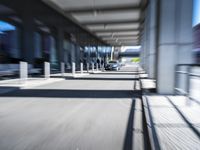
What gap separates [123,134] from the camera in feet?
15.3

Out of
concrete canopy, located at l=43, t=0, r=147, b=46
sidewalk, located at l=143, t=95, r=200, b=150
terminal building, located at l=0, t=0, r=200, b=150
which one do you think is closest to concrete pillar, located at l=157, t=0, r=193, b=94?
terminal building, located at l=0, t=0, r=200, b=150

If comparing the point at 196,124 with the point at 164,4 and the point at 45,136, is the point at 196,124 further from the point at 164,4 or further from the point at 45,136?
the point at 164,4

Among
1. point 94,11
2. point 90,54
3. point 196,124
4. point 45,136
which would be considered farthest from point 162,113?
point 90,54

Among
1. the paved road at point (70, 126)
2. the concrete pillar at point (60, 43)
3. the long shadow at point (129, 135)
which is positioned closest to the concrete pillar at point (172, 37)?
the paved road at point (70, 126)

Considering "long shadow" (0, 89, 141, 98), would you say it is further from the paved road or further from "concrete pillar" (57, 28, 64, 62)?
"concrete pillar" (57, 28, 64, 62)

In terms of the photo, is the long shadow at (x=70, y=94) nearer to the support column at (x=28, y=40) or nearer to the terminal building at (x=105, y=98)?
the terminal building at (x=105, y=98)

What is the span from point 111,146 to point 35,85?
10124 millimetres

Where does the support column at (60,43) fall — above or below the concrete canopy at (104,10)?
below

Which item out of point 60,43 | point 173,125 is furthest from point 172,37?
point 60,43

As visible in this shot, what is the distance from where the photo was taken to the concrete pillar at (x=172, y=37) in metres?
9.34

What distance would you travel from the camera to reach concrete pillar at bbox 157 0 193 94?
9344 millimetres

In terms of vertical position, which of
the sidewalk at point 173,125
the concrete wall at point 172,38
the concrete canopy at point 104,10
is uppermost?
the concrete canopy at point 104,10

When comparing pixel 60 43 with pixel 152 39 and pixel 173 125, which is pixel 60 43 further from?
pixel 173 125

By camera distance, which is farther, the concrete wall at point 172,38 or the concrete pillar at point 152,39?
the concrete pillar at point 152,39
